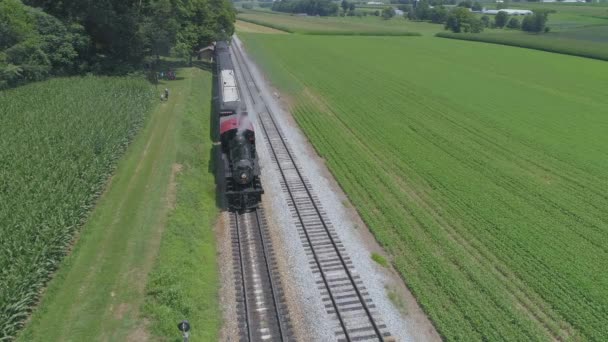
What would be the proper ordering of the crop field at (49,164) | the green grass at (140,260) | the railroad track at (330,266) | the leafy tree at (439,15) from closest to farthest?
1. the green grass at (140,260)
2. the crop field at (49,164)
3. the railroad track at (330,266)
4. the leafy tree at (439,15)

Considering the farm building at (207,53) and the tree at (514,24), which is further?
the tree at (514,24)

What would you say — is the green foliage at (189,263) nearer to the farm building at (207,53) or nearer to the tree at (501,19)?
the farm building at (207,53)

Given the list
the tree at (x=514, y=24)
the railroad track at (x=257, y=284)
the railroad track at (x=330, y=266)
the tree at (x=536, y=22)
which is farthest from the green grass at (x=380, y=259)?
the tree at (x=514, y=24)

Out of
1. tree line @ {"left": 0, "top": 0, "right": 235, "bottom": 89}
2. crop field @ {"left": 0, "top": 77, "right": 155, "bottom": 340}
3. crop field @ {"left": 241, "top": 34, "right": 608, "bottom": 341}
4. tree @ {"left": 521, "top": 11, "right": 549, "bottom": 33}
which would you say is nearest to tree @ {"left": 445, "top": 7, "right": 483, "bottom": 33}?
tree @ {"left": 521, "top": 11, "right": 549, "bottom": 33}

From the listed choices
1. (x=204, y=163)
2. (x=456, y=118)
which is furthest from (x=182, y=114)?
(x=456, y=118)

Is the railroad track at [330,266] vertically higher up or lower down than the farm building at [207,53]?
lower down

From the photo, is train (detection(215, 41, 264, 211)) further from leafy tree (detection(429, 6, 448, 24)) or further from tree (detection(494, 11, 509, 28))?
leafy tree (detection(429, 6, 448, 24))

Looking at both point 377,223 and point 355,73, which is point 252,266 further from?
point 355,73
